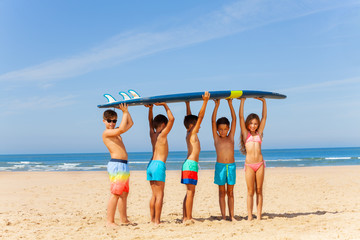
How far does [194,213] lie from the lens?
726 cm

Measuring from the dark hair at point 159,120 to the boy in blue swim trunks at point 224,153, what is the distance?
2.64 ft

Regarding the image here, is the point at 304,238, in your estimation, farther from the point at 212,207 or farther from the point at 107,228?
the point at 212,207

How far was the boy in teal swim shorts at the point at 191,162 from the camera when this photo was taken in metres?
5.71

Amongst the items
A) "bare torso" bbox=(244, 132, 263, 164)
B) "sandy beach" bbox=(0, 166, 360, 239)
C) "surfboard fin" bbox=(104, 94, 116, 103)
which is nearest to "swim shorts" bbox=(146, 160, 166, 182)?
"sandy beach" bbox=(0, 166, 360, 239)

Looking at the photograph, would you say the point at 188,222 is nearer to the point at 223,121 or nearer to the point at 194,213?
the point at 194,213

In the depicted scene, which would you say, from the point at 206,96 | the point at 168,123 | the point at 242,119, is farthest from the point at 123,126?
the point at 242,119

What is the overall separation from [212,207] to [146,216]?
1661mm

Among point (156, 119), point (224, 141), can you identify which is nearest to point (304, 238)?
point (224, 141)

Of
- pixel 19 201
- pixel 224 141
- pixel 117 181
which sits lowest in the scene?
pixel 19 201

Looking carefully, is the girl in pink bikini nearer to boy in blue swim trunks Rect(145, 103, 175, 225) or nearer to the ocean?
boy in blue swim trunks Rect(145, 103, 175, 225)

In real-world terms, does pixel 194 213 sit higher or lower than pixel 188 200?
lower

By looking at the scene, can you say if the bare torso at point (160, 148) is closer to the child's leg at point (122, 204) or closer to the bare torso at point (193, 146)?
the bare torso at point (193, 146)

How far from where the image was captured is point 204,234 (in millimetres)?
5082

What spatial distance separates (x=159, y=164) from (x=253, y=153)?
5.24ft
